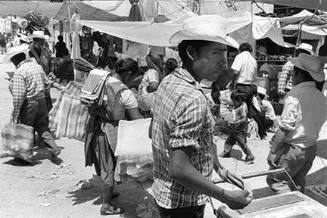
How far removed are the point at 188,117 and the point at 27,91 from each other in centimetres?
439

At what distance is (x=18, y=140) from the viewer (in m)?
5.56

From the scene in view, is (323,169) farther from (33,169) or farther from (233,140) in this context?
(33,169)

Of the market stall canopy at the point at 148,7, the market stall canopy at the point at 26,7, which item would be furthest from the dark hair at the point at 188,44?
the market stall canopy at the point at 26,7

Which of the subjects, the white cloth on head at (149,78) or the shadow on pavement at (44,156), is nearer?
the shadow on pavement at (44,156)

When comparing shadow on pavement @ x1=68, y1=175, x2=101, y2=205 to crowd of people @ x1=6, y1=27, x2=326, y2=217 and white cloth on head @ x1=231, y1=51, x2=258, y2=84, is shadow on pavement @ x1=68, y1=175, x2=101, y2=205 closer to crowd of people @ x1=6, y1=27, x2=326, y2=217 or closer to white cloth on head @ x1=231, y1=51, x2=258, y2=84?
crowd of people @ x1=6, y1=27, x2=326, y2=217

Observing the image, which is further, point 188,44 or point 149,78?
point 149,78

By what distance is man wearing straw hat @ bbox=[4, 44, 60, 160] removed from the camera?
5.42 meters

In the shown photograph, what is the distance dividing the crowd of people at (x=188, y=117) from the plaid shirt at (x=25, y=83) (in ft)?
0.05

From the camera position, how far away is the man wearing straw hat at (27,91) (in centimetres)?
542

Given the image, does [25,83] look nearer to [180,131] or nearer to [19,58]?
[19,58]

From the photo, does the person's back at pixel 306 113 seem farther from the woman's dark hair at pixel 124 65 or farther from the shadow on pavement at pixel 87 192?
the shadow on pavement at pixel 87 192

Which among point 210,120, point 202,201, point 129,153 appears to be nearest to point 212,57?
point 210,120

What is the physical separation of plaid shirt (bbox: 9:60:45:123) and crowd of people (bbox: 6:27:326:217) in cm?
1

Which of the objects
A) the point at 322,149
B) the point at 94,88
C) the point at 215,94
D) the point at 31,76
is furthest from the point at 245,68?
the point at 94,88
